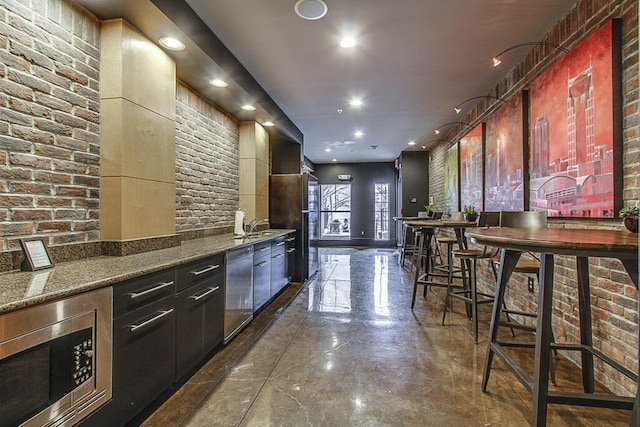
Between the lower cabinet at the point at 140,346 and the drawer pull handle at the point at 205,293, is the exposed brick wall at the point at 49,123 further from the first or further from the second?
the drawer pull handle at the point at 205,293

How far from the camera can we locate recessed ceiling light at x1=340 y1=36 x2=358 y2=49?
2.88 metres

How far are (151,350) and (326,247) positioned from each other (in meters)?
8.72

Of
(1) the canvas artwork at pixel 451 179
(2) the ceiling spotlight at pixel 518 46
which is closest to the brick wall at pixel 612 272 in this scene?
(2) the ceiling spotlight at pixel 518 46

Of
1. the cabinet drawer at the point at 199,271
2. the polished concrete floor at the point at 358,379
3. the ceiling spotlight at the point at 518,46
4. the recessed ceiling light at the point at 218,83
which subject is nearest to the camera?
the polished concrete floor at the point at 358,379

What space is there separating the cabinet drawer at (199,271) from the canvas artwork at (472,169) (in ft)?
12.7

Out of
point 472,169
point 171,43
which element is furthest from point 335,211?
point 171,43

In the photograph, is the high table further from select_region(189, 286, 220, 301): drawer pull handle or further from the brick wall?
select_region(189, 286, 220, 301): drawer pull handle

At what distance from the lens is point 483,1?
93.1 inches

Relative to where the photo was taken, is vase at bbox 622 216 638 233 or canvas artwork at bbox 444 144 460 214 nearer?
vase at bbox 622 216 638 233

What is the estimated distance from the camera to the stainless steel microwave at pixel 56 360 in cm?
109

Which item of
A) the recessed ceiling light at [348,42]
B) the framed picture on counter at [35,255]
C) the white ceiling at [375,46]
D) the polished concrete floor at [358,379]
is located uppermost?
the white ceiling at [375,46]

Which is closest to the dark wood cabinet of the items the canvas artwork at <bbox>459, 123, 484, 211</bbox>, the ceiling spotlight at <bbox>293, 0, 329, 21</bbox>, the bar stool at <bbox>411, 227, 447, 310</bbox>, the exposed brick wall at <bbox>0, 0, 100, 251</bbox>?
the exposed brick wall at <bbox>0, 0, 100, 251</bbox>

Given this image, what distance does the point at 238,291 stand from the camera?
9.61 feet

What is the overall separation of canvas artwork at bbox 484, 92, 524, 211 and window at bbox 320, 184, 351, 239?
6.43 m
